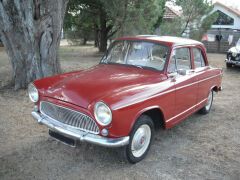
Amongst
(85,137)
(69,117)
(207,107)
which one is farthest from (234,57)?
(85,137)

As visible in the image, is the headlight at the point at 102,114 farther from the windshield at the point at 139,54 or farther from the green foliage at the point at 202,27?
the green foliage at the point at 202,27

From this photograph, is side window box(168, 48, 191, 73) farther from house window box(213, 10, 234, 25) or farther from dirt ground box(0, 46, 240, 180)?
house window box(213, 10, 234, 25)

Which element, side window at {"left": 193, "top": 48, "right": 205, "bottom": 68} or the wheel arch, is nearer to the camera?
the wheel arch

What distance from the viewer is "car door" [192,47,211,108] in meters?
5.76

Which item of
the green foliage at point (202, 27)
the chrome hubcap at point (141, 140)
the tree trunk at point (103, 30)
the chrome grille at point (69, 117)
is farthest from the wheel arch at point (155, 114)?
the tree trunk at point (103, 30)

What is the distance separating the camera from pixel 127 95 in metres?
3.93

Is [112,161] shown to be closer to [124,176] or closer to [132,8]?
[124,176]

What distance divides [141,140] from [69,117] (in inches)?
42.8

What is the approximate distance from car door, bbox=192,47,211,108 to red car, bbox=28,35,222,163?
0.06ft

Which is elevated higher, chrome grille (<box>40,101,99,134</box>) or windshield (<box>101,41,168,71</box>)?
windshield (<box>101,41,168,71</box>)

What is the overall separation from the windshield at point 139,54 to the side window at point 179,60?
0.16 m

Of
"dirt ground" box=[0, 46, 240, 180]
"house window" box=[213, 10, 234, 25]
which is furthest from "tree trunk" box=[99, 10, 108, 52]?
"house window" box=[213, 10, 234, 25]

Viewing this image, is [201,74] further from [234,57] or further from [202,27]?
[202,27]

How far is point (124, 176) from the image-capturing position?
3.97 metres
